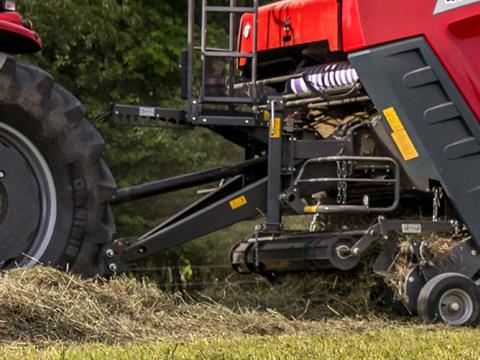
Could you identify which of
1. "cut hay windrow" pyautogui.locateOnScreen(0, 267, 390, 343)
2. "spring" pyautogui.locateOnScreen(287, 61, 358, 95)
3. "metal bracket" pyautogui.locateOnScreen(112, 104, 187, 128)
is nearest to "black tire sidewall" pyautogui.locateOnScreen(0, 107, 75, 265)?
"cut hay windrow" pyautogui.locateOnScreen(0, 267, 390, 343)

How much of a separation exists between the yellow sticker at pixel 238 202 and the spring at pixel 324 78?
3.52 feet

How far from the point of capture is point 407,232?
9484mm

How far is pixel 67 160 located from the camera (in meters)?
8.49

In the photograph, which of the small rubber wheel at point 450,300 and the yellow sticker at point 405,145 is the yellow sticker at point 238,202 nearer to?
the yellow sticker at point 405,145

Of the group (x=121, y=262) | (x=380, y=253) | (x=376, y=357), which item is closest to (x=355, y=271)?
(x=380, y=253)

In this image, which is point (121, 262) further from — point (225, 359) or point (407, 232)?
point (225, 359)

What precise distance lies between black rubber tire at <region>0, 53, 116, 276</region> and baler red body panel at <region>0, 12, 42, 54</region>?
6.8 inches

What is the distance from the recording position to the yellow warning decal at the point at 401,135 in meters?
9.45

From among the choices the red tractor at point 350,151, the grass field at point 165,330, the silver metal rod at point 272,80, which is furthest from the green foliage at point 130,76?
the grass field at point 165,330

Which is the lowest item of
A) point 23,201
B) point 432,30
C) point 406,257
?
point 406,257

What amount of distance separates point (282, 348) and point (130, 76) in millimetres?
10218

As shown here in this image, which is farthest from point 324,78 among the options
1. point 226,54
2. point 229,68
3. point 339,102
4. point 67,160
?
point 67,160

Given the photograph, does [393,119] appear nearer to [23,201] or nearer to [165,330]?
[165,330]

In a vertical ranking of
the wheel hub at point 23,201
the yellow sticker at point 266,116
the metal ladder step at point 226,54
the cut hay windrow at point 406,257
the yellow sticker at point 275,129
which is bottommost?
the cut hay windrow at point 406,257
